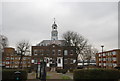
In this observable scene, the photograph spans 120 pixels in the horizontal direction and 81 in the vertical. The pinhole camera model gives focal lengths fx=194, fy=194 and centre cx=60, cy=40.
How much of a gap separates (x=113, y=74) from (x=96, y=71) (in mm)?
1849

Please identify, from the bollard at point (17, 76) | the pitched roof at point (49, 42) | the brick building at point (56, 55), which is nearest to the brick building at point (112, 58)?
the brick building at point (56, 55)

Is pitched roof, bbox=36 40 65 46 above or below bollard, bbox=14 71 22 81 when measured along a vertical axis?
above

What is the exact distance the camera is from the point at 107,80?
66.7 feet

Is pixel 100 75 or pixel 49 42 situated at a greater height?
pixel 49 42

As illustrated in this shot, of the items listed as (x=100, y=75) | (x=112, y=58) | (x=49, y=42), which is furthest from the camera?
(x=112, y=58)

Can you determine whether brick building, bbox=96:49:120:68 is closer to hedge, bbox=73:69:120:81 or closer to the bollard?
hedge, bbox=73:69:120:81

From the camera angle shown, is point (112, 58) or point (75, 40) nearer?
point (75, 40)

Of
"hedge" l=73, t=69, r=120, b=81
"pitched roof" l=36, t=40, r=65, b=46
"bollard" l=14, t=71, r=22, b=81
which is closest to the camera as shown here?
"hedge" l=73, t=69, r=120, b=81

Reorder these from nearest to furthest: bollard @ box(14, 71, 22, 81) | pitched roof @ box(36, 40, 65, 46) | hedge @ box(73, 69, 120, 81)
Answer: hedge @ box(73, 69, 120, 81)
bollard @ box(14, 71, 22, 81)
pitched roof @ box(36, 40, 65, 46)

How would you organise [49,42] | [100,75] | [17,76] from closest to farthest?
[100,75] → [17,76] → [49,42]

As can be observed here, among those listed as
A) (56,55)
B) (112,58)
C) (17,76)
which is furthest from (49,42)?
(17,76)

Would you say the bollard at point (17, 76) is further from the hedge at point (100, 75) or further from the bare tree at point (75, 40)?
the bare tree at point (75, 40)

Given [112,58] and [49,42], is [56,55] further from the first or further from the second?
[112,58]

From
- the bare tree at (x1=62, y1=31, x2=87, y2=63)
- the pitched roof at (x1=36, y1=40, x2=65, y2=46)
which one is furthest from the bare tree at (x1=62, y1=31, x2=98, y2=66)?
the pitched roof at (x1=36, y1=40, x2=65, y2=46)
